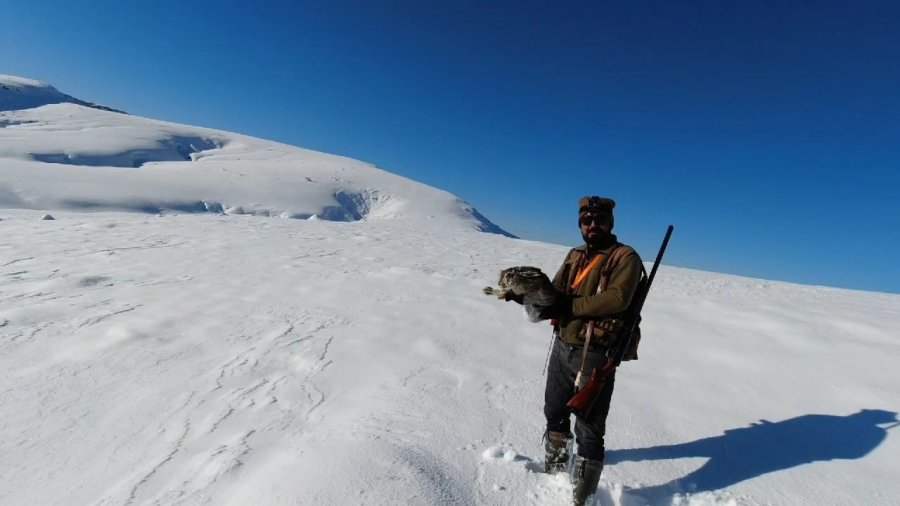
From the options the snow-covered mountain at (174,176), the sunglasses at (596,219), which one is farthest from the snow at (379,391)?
the snow-covered mountain at (174,176)

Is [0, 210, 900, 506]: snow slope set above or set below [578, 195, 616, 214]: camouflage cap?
below

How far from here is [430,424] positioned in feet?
11.6

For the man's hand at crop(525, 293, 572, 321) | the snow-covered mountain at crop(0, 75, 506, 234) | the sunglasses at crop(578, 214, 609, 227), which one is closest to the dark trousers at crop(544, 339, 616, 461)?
the man's hand at crop(525, 293, 572, 321)

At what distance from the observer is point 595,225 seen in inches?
113

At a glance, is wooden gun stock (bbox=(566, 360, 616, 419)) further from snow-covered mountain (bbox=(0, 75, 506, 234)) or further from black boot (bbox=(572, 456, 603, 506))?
snow-covered mountain (bbox=(0, 75, 506, 234))

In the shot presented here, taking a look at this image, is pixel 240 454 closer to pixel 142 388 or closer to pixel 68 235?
pixel 142 388

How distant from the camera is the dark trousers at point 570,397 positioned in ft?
8.93

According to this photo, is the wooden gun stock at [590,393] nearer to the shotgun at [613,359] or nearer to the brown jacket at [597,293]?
the shotgun at [613,359]

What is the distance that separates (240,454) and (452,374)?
2251 millimetres

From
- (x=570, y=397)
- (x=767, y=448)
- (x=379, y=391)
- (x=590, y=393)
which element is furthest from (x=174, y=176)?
(x=767, y=448)

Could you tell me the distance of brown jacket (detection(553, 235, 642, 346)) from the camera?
2.62 metres

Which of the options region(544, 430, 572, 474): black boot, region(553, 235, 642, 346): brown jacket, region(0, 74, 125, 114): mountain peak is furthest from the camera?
region(0, 74, 125, 114): mountain peak

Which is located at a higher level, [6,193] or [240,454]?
[240,454]

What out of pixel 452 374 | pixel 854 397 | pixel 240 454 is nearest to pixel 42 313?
pixel 240 454
